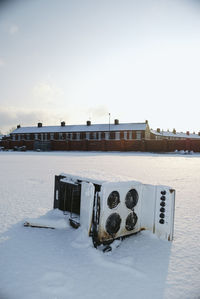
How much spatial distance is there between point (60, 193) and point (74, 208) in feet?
1.49

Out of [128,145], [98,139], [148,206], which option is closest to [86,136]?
[98,139]

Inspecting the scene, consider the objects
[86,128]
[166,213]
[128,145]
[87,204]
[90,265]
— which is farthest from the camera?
[86,128]

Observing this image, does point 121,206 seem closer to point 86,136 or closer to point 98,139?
point 98,139


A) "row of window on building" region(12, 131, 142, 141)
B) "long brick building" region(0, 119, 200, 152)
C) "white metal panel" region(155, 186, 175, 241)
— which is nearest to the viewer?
"white metal panel" region(155, 186, 175, 241)

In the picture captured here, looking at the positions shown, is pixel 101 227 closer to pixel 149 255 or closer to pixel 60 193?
pixel 149 255

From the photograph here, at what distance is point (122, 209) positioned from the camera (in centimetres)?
303

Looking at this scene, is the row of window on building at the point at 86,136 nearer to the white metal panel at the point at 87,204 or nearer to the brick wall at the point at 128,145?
the brick wall at the point at 128,145

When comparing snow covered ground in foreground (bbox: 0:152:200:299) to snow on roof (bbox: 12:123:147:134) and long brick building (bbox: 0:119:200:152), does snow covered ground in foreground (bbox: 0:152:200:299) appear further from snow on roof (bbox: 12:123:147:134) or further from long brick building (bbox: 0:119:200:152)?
snow on roof (bbox: 12:123:147:134)

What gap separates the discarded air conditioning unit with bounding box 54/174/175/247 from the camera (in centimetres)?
283

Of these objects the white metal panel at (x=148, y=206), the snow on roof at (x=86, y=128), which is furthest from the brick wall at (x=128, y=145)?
the white metal panel at (x=148, y=206)

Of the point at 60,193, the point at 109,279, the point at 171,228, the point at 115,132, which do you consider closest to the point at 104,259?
the point at 109,279

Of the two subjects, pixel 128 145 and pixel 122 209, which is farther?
pixel 128 145

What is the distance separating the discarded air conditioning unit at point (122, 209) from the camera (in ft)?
9.30

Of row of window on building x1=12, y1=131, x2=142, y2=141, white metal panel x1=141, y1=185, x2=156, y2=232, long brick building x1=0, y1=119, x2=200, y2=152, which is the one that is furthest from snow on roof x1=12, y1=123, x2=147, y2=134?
white metal panel x1=141, y1=185, x2=156, y2=232
